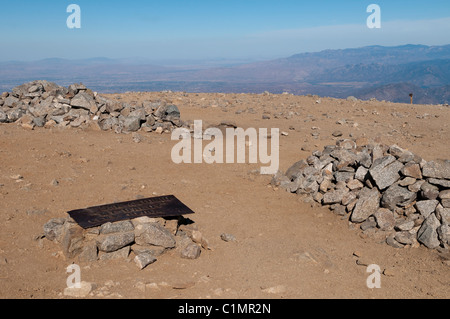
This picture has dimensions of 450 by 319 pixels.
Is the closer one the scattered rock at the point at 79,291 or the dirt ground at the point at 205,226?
the scattered rock at the point at 79,291

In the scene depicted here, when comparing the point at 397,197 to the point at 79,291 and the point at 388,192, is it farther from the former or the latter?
the point at 79,291

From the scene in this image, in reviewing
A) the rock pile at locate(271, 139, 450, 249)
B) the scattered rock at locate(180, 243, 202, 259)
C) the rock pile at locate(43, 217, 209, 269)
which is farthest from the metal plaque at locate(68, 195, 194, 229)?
the rock pile at locate(271, 139, 450, 249)

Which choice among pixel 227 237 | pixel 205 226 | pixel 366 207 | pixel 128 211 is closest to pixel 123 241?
pixel 128 211

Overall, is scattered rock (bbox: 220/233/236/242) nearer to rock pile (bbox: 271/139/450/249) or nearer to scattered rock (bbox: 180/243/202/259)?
scattered rock (bbox: 180/243/202/259)

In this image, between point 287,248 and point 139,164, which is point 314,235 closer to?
point 287,248

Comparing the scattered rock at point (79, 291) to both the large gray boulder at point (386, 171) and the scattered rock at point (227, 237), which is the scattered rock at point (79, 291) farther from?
the large gray boulder at point (386, 171)

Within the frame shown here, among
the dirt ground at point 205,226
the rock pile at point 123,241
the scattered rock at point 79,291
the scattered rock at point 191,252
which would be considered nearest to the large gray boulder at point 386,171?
the dirt ground at point 205,226
